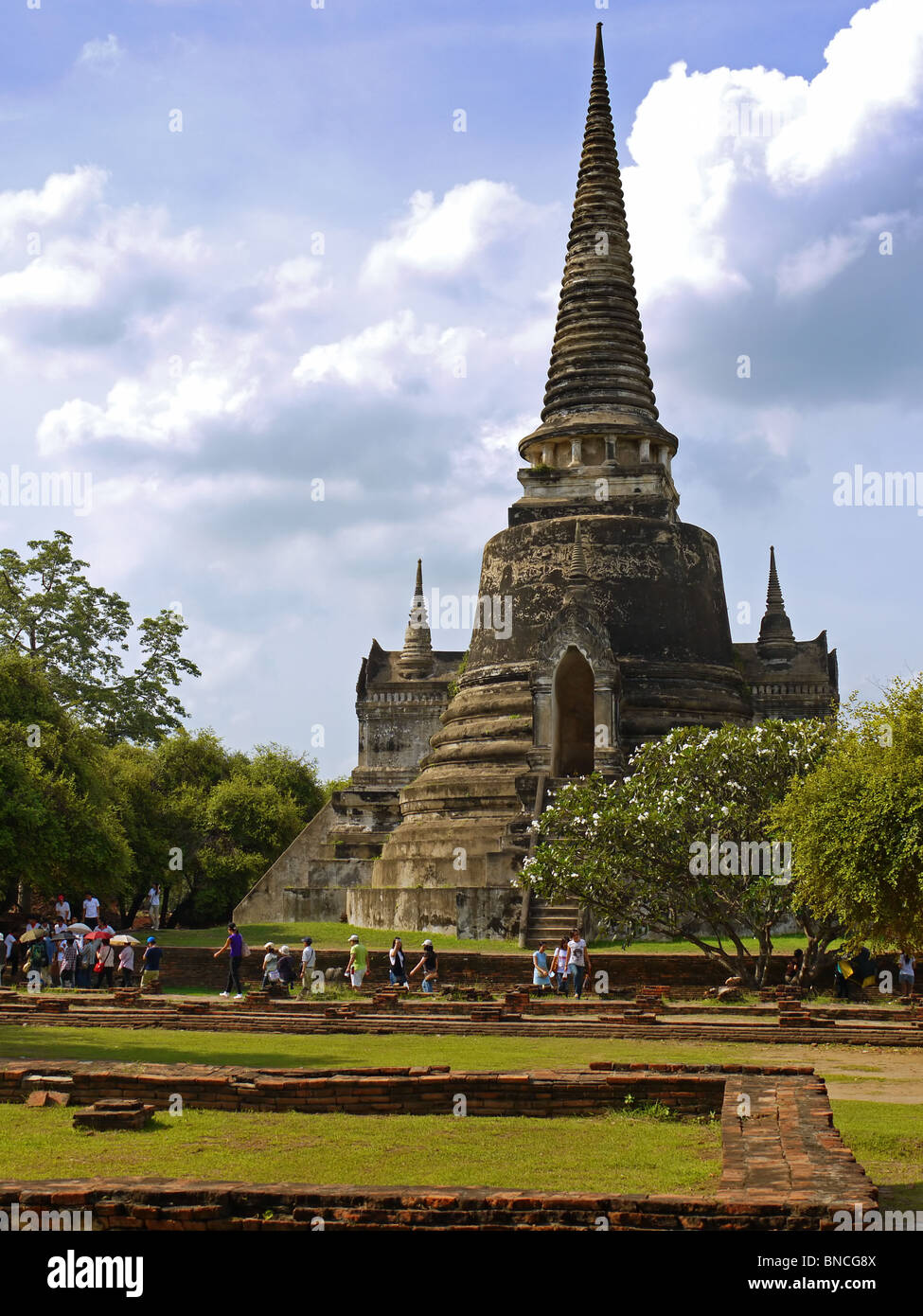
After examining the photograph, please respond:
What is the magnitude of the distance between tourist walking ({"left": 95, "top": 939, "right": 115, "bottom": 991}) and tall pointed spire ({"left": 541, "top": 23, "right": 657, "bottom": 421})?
17.3 metres

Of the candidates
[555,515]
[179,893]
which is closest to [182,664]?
[179,893]

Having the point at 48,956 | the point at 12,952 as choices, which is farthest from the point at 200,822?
the point at 48,956

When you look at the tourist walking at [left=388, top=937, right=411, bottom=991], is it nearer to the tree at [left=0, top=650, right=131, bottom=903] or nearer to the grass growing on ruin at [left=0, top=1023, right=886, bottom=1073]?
the grass growing on ruin at [left=0, top=1023, right=886, bottom=1073]

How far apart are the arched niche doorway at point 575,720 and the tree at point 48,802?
9.96 m

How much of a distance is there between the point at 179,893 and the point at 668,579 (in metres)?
22.7

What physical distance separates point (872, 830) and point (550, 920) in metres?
10.7

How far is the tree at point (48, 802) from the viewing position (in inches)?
1133

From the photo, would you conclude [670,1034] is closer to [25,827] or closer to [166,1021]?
[166,1021]

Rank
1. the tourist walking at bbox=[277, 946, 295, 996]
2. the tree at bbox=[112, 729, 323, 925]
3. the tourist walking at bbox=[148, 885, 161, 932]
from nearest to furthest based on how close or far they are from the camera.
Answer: the tourist walking at bbox=[277, 946, 295, 996]
the tourist walking at bbox=[148, 885, 161, 932]
the tree at bbox=[112, 729, 323, 925]

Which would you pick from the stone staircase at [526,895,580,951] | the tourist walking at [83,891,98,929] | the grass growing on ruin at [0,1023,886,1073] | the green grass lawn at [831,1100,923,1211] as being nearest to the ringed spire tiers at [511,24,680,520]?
the stone staircase at [526,895,580,951]

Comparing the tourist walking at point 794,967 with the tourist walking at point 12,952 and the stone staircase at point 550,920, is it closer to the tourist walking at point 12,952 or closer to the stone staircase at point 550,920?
the stone staircase at point 550,920

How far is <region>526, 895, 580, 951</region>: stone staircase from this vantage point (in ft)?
78.9

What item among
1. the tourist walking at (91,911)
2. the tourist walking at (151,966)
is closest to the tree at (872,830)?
the tourist walking at (151,966)

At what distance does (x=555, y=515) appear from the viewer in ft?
110
